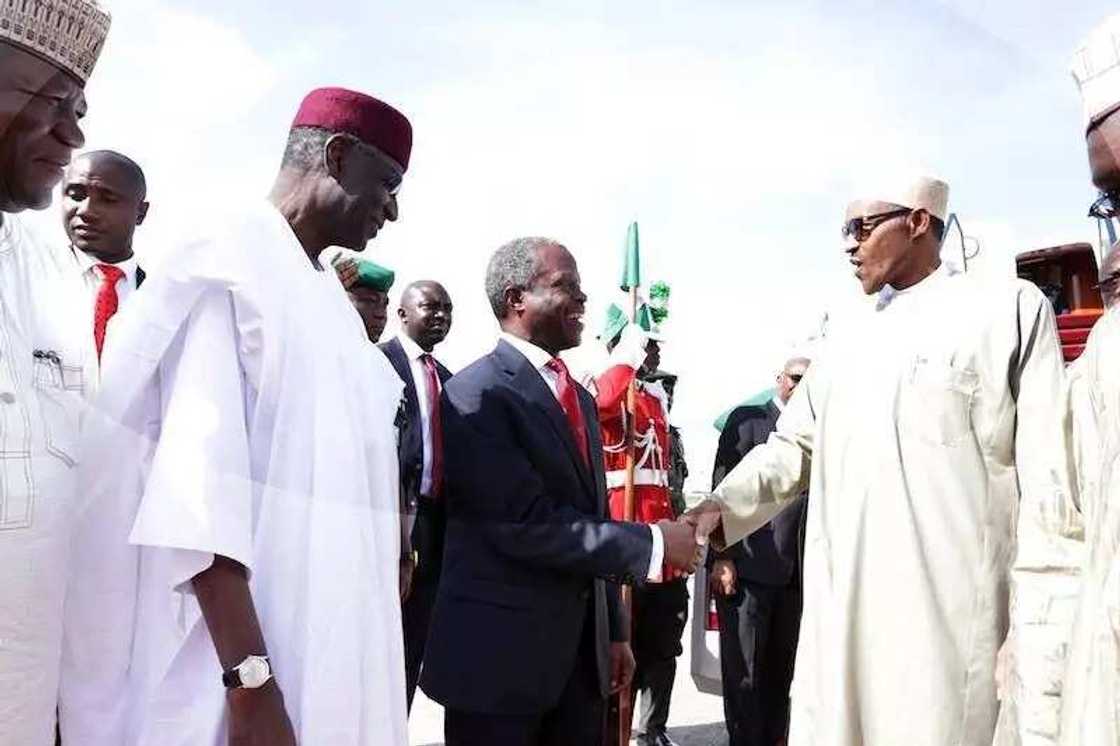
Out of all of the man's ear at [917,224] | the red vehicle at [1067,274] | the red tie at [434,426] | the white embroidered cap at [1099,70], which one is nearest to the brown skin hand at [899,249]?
the man's ear at [917,224]

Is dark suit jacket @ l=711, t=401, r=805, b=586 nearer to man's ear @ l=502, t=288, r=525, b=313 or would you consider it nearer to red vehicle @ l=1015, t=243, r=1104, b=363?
man's ear @ l=502, t=288, r=525, b=313

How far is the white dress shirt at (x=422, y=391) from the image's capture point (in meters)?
4.48

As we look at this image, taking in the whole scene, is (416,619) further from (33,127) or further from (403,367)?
(33,127)

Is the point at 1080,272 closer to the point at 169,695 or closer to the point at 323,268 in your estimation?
the point at 323,268

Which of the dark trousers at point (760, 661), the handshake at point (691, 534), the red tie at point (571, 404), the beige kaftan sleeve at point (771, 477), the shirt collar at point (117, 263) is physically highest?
the shirt collar at point (117, 263)

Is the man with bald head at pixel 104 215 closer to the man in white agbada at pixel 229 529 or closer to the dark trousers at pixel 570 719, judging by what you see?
the man in white agbada at pixel 229 529

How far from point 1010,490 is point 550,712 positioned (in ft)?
5.04

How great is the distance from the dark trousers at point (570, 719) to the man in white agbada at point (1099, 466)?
5.07 ft

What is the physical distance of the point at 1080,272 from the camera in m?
6.85

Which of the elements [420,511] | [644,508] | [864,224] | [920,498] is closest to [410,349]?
[420,511]

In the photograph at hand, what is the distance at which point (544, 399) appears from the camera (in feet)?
9.92

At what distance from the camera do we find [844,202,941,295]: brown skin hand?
3322mm

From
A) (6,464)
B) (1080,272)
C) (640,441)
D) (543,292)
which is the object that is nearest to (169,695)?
(6,464)

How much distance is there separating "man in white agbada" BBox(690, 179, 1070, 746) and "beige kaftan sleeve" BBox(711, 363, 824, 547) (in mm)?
302
